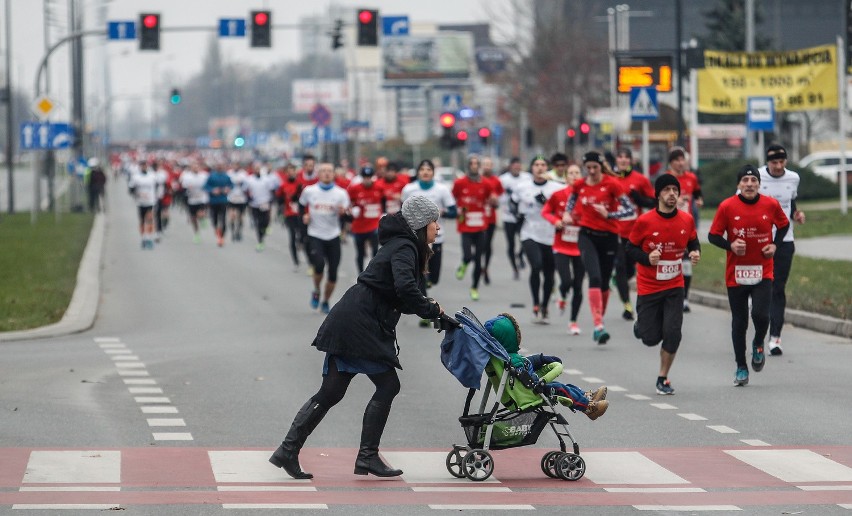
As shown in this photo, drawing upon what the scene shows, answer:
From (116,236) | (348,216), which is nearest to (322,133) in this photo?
(116,236)

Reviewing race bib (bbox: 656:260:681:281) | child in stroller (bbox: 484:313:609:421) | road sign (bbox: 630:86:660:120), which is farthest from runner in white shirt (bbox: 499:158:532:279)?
child in stroller (bbox: 484:313:609:421)

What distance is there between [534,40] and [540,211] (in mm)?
58661

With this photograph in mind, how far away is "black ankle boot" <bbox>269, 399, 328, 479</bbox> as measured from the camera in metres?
9.81

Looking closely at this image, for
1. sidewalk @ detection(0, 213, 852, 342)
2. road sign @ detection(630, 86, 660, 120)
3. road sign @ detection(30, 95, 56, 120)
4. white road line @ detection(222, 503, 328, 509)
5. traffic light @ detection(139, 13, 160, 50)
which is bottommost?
sidewalk @ detection(0, 213, 852, 342)

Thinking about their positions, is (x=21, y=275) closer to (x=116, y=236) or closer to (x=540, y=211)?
(x=540, y=211)

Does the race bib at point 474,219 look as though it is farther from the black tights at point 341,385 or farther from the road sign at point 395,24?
the road sign at point 395,24

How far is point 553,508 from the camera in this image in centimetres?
899

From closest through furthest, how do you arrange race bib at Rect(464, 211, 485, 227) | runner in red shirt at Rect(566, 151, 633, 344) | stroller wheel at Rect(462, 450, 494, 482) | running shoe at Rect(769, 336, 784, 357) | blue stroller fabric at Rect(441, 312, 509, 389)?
blue stroller fabric at Rect(441, 312, 509, 389)
stroller wheel at Rect(462, 450, 494, 482)
running shoe at Rect(769, 336, 784, 357)
runner in red shirt at Rect(566, 151, 633, 344)
race bib at Rect(464, 211, 485, 227)

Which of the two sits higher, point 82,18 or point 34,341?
point 82,18

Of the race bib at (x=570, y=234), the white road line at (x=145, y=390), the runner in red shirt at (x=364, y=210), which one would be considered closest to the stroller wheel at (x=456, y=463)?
the white road line at (x=145, y=390)

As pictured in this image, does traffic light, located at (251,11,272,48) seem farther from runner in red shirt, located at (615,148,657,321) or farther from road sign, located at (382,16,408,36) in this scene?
runner in red shirt, located at (615,148,657,321)

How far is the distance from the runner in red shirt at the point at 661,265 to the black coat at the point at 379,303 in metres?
4.38

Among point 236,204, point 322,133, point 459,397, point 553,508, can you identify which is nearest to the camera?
point 553,508

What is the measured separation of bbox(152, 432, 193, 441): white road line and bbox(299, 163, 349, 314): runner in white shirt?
31.6 feet
